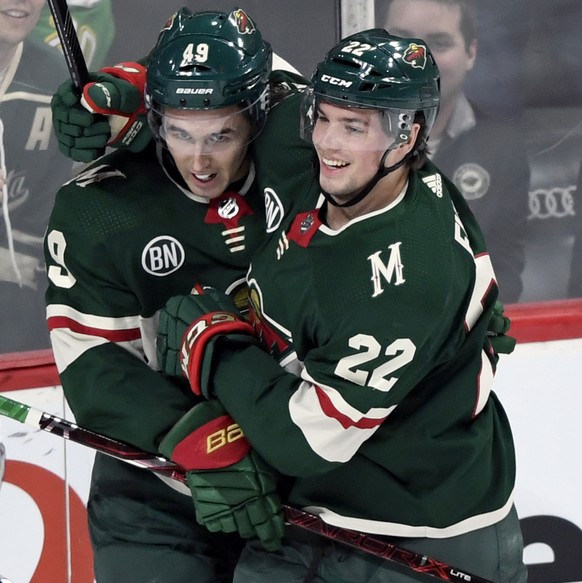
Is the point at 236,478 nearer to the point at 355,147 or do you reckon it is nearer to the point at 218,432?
the point at 218,432

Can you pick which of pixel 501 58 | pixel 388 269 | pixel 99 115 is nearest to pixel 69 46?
pixel 99 115

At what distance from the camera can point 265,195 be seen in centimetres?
230

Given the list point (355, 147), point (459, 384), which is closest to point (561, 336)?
point (459, 384)

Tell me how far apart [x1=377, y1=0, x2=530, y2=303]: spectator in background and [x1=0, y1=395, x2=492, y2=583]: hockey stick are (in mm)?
2056

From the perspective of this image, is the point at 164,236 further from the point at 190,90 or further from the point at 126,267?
the point at 190,90

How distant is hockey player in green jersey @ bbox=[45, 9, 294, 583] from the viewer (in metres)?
2.19

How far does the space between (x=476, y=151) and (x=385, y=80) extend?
7.54 feet

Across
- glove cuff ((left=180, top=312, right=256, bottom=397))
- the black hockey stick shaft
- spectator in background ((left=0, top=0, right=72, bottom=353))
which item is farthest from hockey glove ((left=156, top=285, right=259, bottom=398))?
spectator in background ((left=0, top=0, right=72, bottom=353))

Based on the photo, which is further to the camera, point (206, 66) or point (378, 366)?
point (206, 66)

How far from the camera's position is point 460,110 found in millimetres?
4195

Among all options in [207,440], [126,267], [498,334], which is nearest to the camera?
[207,440]

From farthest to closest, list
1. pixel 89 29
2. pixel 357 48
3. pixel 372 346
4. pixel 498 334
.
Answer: pixel 89 29 → pixel 498 334 → pixel 357 48 → pixel 372 346

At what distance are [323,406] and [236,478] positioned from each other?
273mm

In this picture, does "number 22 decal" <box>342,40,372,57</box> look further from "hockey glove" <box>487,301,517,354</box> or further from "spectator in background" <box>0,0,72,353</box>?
"spectator in background" <box>0,0,72,353</box>
